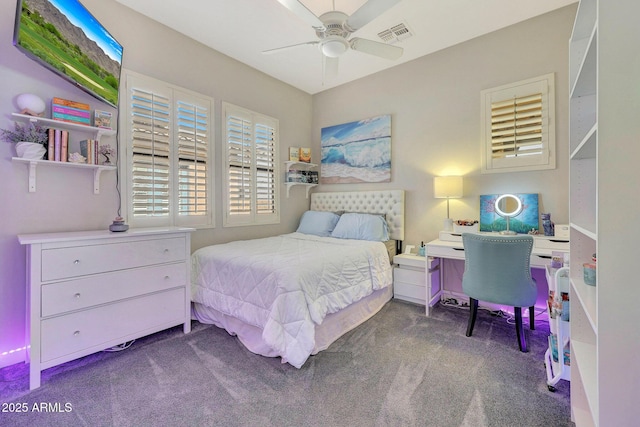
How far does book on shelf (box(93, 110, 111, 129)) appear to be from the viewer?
2.36 m

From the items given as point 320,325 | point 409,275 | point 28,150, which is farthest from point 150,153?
point 409,275

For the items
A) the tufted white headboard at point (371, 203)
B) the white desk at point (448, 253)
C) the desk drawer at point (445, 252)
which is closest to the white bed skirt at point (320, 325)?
the white desk at point (448, 253)

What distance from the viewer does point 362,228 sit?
356 centimetres

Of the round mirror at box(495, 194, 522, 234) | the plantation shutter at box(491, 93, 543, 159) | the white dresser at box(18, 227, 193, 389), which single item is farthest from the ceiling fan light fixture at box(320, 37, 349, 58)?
the round mirror at box(495, 194, 522, 234)

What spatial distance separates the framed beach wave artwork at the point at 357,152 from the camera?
12.8 ft

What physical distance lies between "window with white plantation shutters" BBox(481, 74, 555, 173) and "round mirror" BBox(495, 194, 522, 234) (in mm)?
313

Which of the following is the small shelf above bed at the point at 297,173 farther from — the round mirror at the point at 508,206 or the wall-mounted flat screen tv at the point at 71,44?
the round mirror at the point at 508,206

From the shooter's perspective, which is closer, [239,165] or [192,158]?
[192,158]

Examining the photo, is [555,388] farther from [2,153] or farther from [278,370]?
[2,153]

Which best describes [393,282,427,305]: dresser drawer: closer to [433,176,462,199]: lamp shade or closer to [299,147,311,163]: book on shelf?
[433,176,462,199]: lamp shade

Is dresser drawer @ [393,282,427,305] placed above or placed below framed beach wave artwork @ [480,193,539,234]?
below

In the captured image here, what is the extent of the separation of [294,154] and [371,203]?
146 centimetres

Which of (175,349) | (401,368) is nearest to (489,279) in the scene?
(401,368)

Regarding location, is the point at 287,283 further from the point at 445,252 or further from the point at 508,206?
the point at 508,206
